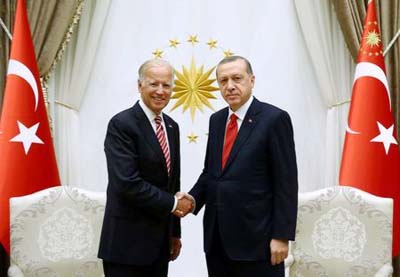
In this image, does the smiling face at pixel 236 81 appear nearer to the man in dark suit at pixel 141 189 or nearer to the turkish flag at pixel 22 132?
the man in dark suit at pixel 141 189

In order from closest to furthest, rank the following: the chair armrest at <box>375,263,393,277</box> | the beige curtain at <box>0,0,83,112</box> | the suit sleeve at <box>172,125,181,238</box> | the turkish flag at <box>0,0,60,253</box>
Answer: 1. the suit sleeve at <box>172,125,181,238</box>
2. the chair armrest at <box>375,263,393,277</box>
3. the turkish flag at <box>0,0,60,253</box>
4. the beige curtain at <box>0,0,83,112</box>

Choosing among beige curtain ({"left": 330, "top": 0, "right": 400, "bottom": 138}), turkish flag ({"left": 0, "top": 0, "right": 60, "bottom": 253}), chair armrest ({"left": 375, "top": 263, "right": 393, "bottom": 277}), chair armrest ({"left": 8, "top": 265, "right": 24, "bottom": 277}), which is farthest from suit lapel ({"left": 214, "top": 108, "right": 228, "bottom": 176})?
beige curtain ({"left": 330, "top": 0, "right": 400, "bottom": 138})

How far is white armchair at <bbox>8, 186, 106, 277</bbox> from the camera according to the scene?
3199 millimetres

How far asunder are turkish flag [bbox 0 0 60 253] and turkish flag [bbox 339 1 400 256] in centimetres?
193

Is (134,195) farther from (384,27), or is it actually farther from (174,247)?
(384,27)

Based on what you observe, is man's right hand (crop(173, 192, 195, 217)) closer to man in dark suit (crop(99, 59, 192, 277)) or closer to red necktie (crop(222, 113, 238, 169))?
man in dark suit (crop(99, 59, 192, 277))

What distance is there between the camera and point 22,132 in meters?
3.77

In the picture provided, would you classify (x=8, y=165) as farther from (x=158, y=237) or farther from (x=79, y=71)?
(x=158, y=237)

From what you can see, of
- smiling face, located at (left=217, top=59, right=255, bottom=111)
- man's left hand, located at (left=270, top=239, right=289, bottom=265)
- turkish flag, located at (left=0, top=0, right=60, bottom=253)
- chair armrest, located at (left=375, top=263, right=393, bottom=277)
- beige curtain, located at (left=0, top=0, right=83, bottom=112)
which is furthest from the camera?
beige curtain, located at (left=0, top=0, right=83, bottom=112)

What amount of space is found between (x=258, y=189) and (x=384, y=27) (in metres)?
2.10

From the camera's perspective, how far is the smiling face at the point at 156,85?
2.60 metres

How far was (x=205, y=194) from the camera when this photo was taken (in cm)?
287

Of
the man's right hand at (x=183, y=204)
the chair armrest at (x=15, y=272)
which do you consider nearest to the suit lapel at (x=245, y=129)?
the man's right hand at (x=183, y=204)

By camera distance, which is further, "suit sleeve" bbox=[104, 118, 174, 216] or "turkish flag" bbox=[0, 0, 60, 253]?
"turkish flag" bbox=[0, 0, 60, 253]
